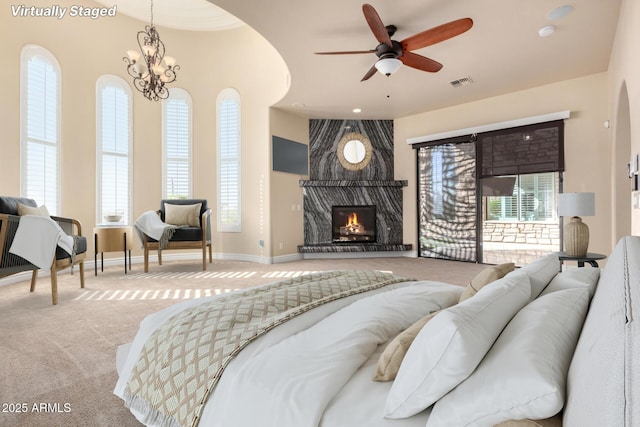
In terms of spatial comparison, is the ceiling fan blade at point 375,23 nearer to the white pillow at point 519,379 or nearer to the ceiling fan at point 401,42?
the ceiling fan at point 401,42

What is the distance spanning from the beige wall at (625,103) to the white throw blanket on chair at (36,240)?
4706 millimetres

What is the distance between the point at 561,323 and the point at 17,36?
605cm

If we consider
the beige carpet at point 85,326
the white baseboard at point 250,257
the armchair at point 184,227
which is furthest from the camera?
the white baseboard at point 250,257

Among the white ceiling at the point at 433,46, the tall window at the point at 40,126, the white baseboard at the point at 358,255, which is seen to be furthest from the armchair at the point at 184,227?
the white ceiling at the point at 433,46

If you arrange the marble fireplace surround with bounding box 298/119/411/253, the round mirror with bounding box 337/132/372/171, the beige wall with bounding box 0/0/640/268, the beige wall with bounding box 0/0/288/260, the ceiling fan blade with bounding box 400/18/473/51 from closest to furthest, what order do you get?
the ceiling fan blade with bounding box 400/18/473/51, the beige wall with bounding box 0/0/640/268, the beige wall with bounding box 0/0/288/260, the marble fireplace surround with bounding box 298/119/411/253, the round mirror with bounding box 337/132/372/171

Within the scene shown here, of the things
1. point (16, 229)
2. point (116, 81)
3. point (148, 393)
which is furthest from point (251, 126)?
point (148, 393)

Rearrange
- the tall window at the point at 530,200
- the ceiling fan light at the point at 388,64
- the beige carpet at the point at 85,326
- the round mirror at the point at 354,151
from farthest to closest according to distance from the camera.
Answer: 1. the round mirror at the point at 354,151
2. the tall window at the point at 530,200
3. the ceiling fan light at the point at 388,64
4. the beige carpet at the point at 85,326

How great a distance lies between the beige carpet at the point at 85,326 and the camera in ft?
5.22

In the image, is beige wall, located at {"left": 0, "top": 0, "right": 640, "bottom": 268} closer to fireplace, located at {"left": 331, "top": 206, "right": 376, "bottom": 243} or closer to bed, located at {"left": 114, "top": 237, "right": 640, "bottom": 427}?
fireplace, located at {"left": 331, "top": 206, "right": 376, "bottom": 243}

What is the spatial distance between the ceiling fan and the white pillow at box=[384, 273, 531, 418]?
2.57 meters

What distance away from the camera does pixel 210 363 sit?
1062 millimetres

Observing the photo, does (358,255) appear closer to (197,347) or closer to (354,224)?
(354,224)

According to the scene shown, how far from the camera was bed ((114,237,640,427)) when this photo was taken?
0.60 m

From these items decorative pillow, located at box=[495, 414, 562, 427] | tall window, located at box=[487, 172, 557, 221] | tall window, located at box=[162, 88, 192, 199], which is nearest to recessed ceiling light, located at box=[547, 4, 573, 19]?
tall window, located at box=[487, 172, 557, 221]
